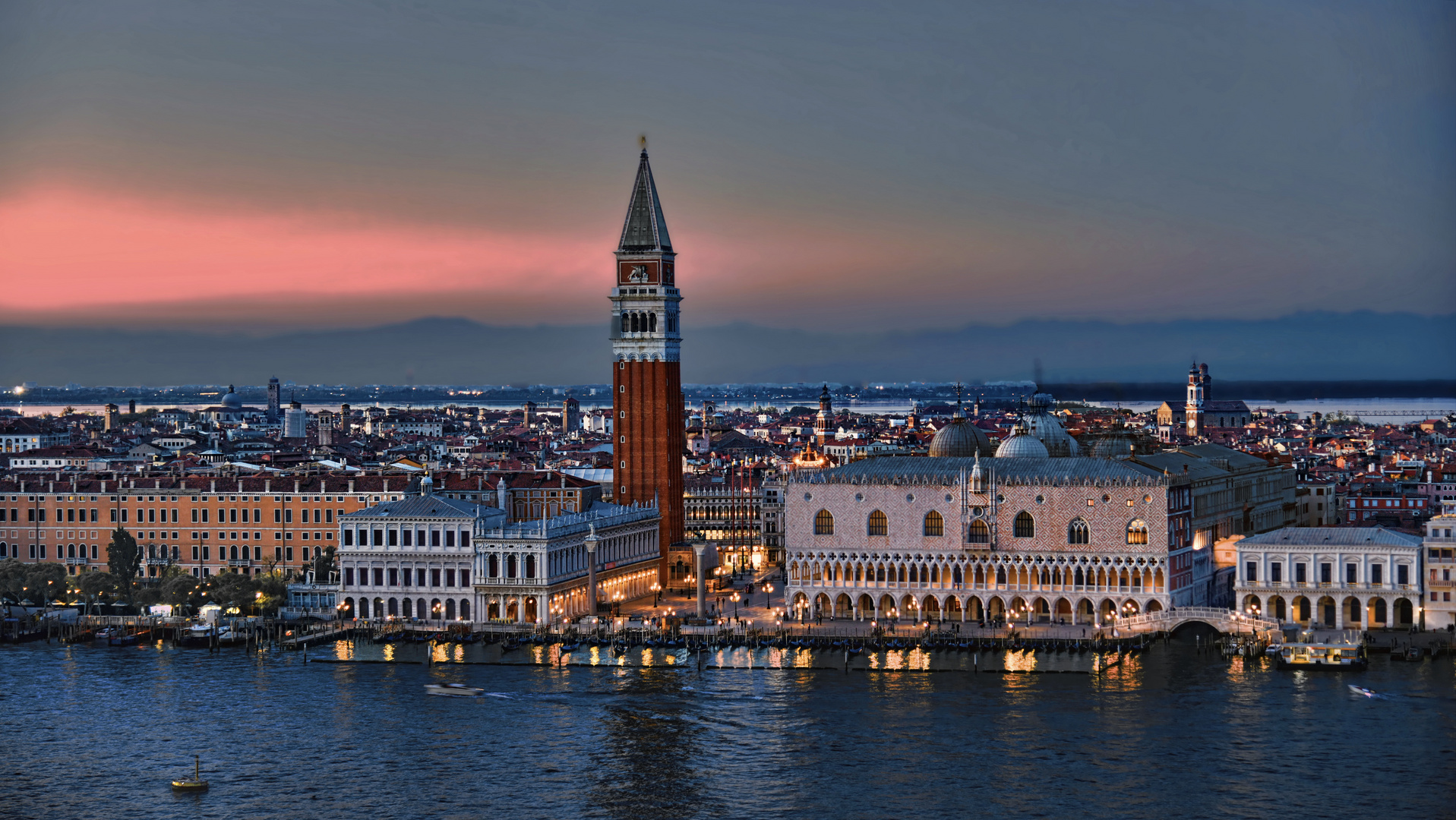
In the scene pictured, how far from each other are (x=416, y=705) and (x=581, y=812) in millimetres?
12219

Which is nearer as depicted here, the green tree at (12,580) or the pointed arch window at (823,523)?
the pointed arch window at (823,523)

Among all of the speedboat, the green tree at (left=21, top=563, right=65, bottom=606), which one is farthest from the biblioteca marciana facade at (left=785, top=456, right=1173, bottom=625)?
the green tree at (left=21, top=563, right=65, bottom=606)

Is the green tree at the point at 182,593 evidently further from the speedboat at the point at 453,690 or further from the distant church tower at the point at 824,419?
the distant church tower at the point at 824,419

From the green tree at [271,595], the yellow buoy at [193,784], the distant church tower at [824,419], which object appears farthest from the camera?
the distant church tower at [824,419]

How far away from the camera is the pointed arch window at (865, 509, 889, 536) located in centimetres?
6538

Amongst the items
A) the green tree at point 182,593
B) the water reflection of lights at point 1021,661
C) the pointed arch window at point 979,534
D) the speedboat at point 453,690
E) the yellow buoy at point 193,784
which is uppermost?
the pointed arch window at point 979,534

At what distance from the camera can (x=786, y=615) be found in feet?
215

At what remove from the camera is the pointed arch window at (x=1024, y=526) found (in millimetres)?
63906

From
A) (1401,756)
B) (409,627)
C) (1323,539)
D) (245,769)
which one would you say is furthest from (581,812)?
(1323,539)

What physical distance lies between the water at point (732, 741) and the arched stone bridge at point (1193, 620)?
3.95ft

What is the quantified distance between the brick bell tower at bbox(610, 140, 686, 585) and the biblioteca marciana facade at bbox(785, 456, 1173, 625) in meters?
9.26

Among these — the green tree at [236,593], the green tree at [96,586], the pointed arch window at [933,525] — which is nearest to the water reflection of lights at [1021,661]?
the pointed arch window at [933,525]

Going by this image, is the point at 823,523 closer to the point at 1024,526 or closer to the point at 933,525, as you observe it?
the point at 933,525

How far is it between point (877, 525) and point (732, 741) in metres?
17.7
